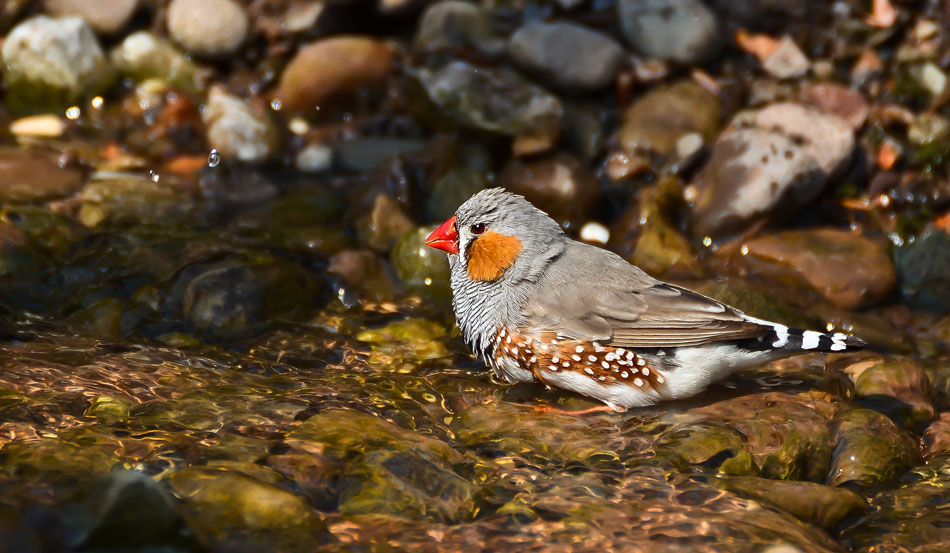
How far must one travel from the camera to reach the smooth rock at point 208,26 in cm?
694

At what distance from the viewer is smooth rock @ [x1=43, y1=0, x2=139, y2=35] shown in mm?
6992

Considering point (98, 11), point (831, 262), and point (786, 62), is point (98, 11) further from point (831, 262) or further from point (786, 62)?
point (831, 262)

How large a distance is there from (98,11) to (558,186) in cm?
386

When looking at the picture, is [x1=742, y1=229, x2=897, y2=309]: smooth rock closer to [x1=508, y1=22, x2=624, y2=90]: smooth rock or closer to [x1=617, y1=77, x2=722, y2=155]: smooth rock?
[x1=617, y1=77, x2=722, y2=155]: smooth rock

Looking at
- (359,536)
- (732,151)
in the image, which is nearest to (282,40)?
(732,151)

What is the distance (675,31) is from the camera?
664 cm

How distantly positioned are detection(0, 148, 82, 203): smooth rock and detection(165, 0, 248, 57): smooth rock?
4.83 feet

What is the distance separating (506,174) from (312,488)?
335 centimetres

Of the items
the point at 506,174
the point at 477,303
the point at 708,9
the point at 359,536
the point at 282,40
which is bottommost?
the point at 359,536

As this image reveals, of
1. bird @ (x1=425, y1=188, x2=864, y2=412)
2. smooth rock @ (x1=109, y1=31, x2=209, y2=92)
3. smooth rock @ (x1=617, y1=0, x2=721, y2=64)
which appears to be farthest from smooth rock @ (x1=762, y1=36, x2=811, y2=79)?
smooth rock @ (x1=109, y1=31, x2=209, y2=92)

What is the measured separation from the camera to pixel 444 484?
341 centimetres

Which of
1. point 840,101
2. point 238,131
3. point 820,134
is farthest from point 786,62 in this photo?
point 238,131

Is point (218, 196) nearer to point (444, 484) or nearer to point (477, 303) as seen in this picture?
point (477, 303)

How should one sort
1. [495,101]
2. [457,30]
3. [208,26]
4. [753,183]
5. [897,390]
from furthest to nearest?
1. [208,26]
2. [457,30]
3. [495,101]
4. [753,183]
5. [897,390]
